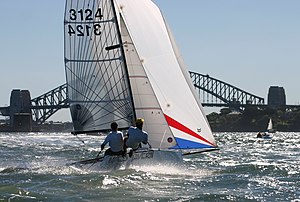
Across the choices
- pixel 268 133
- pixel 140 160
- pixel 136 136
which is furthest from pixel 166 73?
pixel 268 133

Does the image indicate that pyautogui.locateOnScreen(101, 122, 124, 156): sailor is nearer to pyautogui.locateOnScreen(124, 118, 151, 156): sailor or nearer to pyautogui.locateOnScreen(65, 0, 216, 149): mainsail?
pyautogui.locateOnScreen(124, 118, 151, 156): sailor

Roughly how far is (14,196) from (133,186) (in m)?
1.85

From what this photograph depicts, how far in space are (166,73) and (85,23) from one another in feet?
6.41

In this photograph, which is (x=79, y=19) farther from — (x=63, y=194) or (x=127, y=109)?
(x=63, y=194)

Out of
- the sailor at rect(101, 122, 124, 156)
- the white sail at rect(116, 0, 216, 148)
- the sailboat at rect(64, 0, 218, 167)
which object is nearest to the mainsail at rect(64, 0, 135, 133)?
the sailboat at rect(64, 0, 218, 167)

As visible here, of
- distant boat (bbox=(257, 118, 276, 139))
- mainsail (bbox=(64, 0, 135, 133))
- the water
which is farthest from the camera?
distant boat (bbox=(257, 118, 276, 139))

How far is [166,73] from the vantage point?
1515cm

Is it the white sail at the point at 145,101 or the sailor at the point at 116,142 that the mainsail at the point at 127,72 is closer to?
the white sail at the point at 145,101

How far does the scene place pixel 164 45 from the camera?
1541cm

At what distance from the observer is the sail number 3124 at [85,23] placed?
15.4 m

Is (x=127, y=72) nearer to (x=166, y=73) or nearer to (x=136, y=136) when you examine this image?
(x=166, y=73)

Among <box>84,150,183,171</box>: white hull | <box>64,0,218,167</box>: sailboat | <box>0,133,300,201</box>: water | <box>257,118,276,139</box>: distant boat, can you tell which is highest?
<box>64,0,218,167</box>: sailboat

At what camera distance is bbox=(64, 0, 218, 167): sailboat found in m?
14.7

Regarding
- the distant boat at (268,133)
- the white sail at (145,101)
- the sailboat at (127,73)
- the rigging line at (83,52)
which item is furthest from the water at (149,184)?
the distant boat at (268,133)
